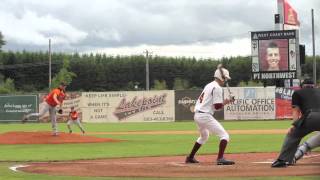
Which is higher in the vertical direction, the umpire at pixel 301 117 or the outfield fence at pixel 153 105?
the umpire at pixel 301 117

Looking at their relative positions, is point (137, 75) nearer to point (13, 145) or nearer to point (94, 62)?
point (94, 62)

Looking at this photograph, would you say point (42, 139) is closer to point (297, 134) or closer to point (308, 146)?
point (308, 146)

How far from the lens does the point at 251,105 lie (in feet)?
155

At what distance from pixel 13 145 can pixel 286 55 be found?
26.2 meters

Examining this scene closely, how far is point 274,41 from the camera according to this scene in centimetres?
4331

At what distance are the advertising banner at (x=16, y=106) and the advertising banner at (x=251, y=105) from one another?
54.4 ft

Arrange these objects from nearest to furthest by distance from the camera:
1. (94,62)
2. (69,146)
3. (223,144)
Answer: (223,144) < (69,146) < (94,62)

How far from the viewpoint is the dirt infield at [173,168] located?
36.6 feet

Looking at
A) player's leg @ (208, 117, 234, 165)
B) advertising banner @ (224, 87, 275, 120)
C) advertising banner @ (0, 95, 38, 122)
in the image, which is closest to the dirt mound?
player's leg @ (208, 117, 234, 165)

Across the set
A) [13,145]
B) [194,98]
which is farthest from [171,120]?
[13,145]

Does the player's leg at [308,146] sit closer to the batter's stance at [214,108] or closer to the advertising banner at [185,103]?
the batter's stance at [214,108]

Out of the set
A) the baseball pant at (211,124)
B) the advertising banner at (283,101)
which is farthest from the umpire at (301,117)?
the advertising banner at (283,101)

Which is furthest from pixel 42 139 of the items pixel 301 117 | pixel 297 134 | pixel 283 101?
pixel 283 101

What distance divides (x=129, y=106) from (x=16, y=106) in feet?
33.3
